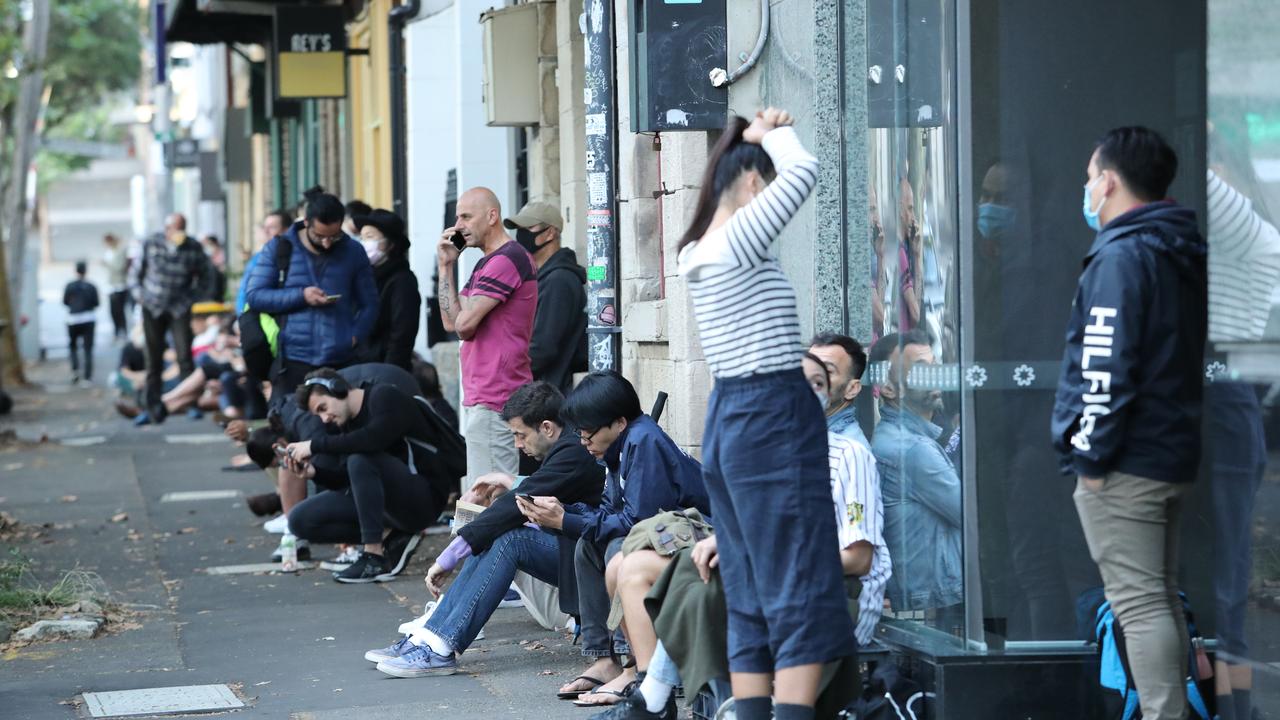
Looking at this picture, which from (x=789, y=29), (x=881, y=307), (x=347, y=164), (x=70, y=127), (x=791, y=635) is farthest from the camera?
(x=70, y=127)

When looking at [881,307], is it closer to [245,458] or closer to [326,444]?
[326,444]

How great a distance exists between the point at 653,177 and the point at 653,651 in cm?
373

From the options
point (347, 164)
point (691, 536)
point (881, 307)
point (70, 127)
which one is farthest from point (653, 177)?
point (70, 127)

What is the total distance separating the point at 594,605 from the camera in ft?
23.1

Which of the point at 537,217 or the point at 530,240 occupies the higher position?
the point at 537,217

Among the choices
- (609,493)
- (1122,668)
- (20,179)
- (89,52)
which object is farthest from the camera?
(89,52)

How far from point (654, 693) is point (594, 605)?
37.3 inches

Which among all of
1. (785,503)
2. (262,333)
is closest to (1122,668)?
(785,503)

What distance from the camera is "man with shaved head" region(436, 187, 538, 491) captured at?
9.02 metres

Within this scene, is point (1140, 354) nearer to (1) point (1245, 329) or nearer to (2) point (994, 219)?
(1) point (1245, 329)

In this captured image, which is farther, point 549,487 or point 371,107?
point 371,107

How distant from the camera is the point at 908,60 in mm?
6297

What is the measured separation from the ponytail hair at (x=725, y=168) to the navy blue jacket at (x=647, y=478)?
1.48m

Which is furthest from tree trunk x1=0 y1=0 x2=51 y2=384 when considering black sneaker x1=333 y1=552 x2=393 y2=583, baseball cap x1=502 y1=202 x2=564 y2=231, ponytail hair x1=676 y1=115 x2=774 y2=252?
ponytail hair x1=676 y1=115 x2=774 y2=252
